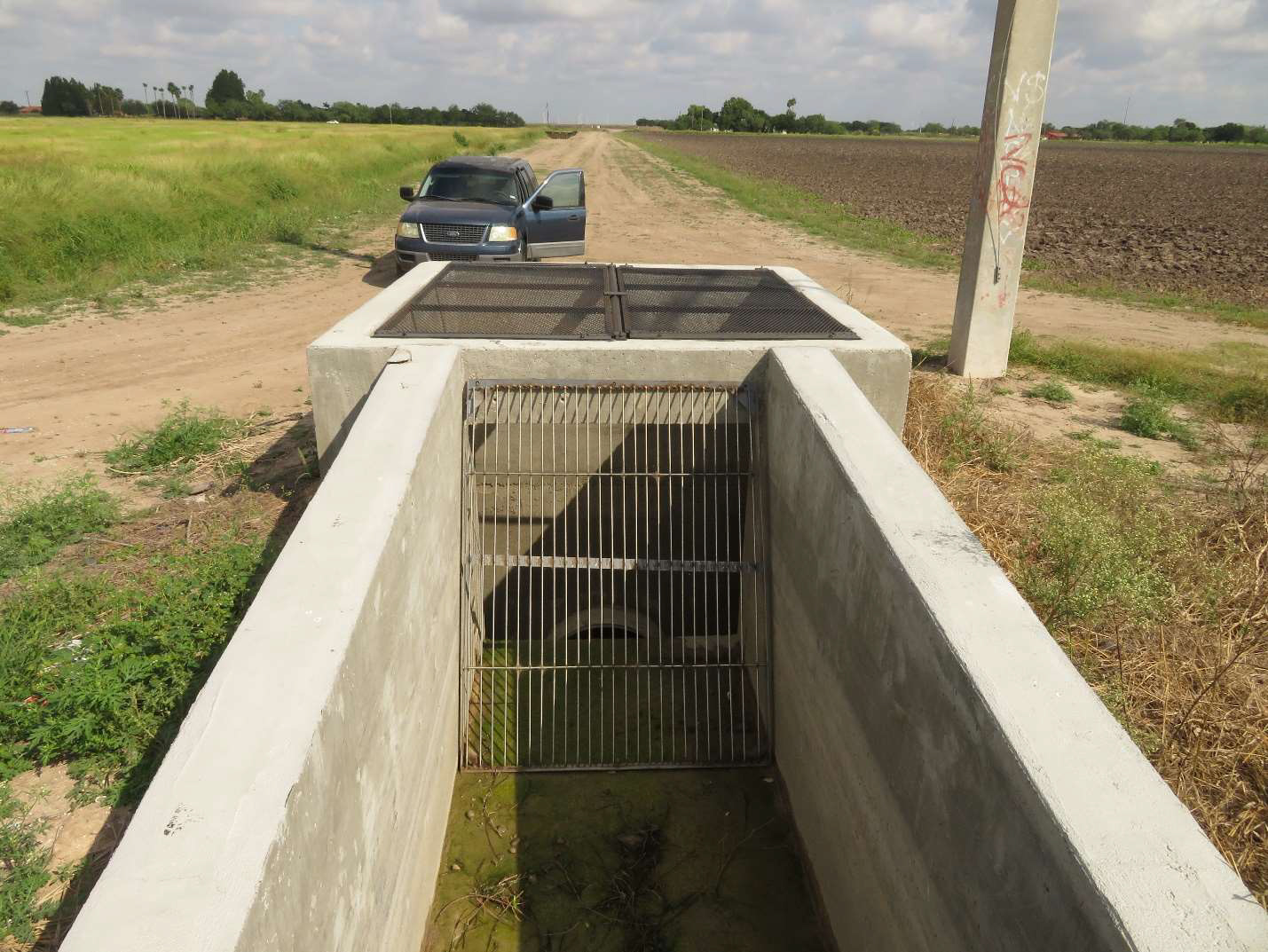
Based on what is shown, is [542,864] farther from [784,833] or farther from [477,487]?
[477,487]

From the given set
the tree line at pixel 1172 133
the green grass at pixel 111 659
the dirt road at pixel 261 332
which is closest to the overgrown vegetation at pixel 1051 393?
the dirt road at pixel 261 332

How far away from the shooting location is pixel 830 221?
70.3 feet

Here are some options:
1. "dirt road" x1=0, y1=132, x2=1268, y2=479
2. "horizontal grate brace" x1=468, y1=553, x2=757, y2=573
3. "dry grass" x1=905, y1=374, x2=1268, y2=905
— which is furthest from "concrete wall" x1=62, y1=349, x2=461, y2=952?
"dirt road" x1=0, y1=132, x2=1268, y2=479

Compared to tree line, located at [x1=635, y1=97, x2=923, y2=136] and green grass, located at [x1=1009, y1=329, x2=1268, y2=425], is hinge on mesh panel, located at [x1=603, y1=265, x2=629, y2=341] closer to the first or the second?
green grass, located at [x1=1009, y1=329, x2=1268, y2=425]

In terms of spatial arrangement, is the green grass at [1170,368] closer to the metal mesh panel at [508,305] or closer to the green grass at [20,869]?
the metal mesh panel at [508,305]

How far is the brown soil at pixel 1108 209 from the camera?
1583cm

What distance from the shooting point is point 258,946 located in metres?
1.82

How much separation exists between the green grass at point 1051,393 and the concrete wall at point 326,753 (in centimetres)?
649

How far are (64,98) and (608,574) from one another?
354ft

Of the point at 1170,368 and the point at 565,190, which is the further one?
the point at 565,190

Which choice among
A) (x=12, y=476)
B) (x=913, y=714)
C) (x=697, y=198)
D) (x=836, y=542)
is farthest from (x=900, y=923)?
(x=697, y=198)

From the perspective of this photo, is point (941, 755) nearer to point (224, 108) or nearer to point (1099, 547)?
point (1099, 547)

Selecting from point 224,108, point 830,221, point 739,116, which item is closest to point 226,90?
point 224,108

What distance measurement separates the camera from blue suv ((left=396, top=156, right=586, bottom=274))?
11688mm
